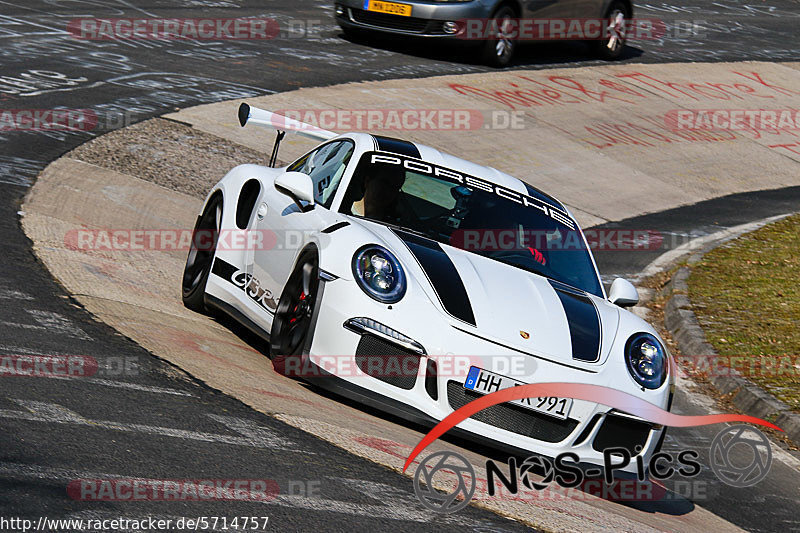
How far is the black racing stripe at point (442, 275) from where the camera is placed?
5578 millimetres

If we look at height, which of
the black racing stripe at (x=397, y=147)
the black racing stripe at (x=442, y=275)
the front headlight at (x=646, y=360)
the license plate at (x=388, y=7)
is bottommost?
the front headlight at (x=646, y=360)

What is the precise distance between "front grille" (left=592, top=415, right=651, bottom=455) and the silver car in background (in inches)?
453

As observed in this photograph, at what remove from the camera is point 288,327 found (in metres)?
5.98

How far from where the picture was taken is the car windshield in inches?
258

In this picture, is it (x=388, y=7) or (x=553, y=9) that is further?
(x=553, y=9)

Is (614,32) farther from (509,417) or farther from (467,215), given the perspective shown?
(509,417)

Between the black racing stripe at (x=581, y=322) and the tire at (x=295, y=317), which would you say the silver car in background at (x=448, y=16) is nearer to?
the black racing stripe at (x=581, y=322)

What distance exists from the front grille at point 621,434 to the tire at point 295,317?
1544 millimetres

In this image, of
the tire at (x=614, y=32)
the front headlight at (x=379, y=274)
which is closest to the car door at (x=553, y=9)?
the tire at (x=614, y=32)

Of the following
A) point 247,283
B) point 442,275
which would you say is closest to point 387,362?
point 442,275

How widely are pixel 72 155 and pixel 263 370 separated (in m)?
5.45

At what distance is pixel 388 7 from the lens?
16359 millimetres

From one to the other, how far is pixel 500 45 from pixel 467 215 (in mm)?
11009

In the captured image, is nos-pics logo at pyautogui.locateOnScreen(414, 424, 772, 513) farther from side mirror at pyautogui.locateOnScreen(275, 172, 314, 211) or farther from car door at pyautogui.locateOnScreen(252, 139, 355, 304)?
side mirror at pyautogui.locateOnScreen(275, 172, 314, 211)
